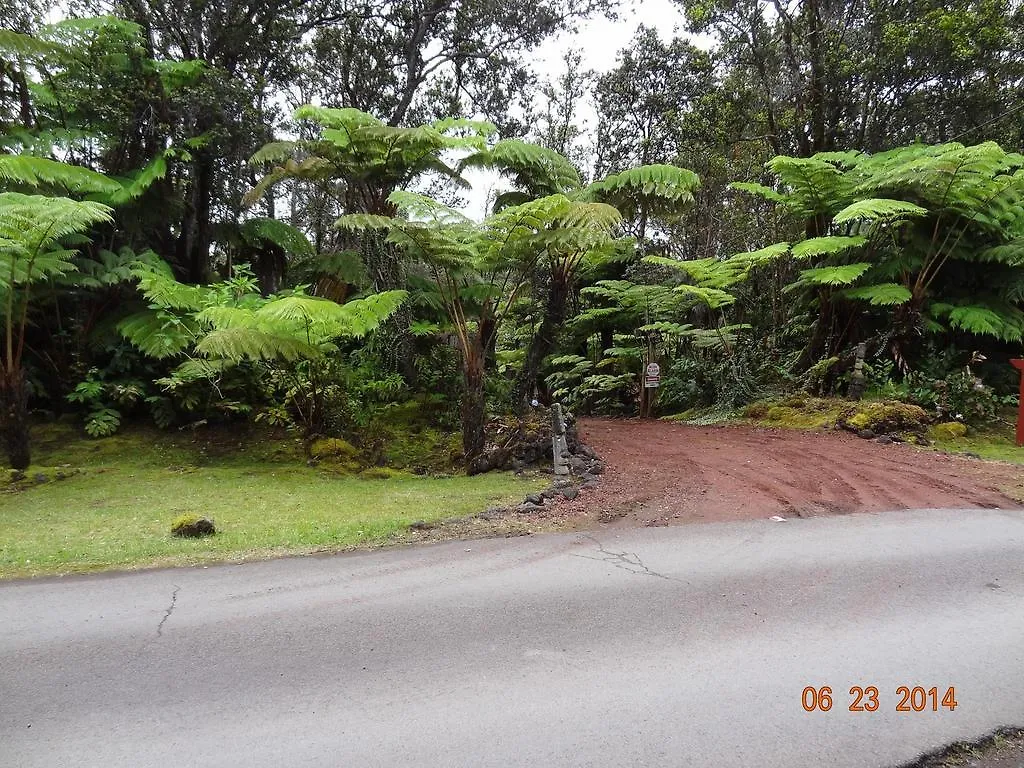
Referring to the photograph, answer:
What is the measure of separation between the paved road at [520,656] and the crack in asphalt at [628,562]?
0.07 feet

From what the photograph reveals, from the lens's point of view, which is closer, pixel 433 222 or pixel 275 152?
pixel 433 222

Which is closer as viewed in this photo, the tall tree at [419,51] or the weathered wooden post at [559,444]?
the weathered wooden post at [559,444]

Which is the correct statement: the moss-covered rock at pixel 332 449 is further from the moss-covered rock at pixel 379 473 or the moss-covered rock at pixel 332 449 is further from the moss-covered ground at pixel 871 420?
the moss-covered ground at pixel 871 420

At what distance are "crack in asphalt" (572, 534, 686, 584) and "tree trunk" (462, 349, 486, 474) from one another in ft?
11.0

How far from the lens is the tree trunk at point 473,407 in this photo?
7.31m

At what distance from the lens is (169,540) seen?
14.6ft

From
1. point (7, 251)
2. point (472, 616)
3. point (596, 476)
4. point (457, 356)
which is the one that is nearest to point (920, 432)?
point (596, 476)

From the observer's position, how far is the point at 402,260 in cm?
904

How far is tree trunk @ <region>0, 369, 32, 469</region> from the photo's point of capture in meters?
6.65

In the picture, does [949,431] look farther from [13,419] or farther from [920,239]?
[13,419]

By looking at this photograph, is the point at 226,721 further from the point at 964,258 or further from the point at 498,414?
the point at 964,258

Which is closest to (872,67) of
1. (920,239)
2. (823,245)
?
(920,239)

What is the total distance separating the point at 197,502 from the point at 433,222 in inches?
159

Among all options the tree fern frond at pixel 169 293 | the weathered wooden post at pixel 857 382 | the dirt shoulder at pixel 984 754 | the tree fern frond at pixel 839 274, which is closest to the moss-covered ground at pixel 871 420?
the weathered wooden post at pixel 857 382
